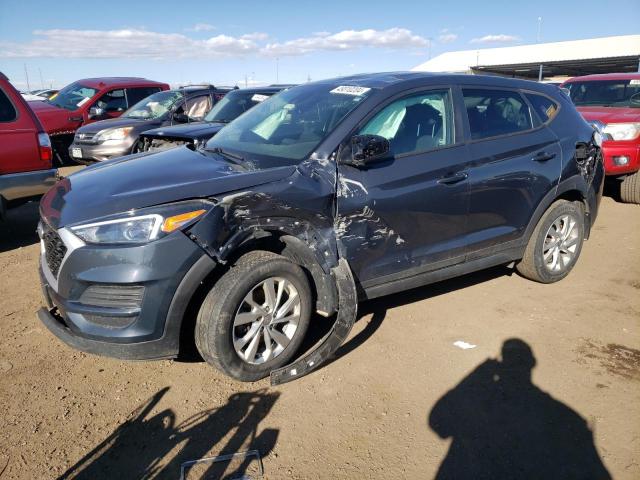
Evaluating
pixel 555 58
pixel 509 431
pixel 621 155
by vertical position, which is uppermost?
pixel 555 58

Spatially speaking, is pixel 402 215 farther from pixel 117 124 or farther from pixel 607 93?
pixel 117 124

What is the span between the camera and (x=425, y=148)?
3510 millimetres

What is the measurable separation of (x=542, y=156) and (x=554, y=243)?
33.8 inches

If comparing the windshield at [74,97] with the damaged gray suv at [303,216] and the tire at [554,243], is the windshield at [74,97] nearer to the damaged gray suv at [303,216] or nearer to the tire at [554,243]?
the damaged gray suv at [303,216]

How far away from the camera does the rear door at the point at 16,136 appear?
16.7 ft

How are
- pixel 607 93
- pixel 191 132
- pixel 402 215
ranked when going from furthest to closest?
1. pixel 607 93
2. pixel 191 132
3. pixel 402 215

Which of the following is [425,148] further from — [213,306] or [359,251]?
[213,306]

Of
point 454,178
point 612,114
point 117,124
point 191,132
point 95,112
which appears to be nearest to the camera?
point 454,178

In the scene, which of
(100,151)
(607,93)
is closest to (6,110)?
(100,151)

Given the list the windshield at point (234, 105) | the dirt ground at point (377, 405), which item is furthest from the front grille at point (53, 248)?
the windshield at point (234, 105)

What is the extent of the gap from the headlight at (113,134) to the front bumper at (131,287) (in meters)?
6.78

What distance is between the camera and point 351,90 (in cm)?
361

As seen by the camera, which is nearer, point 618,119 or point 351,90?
point 351,90

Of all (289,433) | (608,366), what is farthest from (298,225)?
(608,366)
